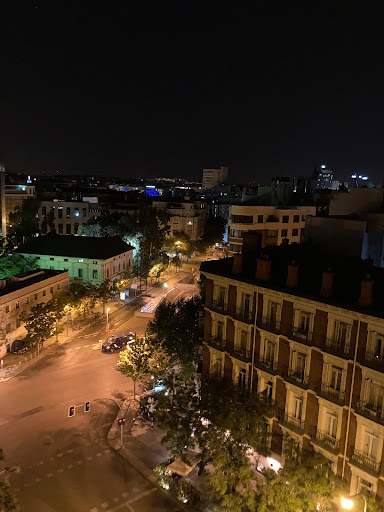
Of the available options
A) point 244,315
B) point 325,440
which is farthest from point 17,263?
point 325,440

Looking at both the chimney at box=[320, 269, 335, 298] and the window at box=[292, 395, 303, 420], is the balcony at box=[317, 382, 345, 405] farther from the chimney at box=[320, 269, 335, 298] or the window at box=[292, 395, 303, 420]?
the chimney at box=[320, 269, 335, 298]

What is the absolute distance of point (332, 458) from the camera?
89.2 feet

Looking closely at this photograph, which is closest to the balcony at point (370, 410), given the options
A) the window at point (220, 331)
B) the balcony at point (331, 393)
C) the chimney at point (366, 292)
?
the balcony at point (331, 393)

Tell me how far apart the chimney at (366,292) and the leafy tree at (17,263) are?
63.0 m

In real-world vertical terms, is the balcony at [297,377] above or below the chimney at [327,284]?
below

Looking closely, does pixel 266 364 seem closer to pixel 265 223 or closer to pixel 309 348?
pixel 309 348

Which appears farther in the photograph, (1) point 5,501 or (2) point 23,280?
(2) point 23,280

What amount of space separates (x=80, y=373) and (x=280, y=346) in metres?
26.5

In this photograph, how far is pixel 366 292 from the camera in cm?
2509

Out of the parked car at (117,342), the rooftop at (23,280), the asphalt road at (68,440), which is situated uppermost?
the rooftop at (23,280)

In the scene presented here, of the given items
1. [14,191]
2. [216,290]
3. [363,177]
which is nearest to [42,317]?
[216,290]

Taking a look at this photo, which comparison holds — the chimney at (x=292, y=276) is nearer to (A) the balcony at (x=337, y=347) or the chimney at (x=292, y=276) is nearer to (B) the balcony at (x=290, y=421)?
(A) the balcony at (x=337, y=347)

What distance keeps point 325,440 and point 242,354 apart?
818 cm

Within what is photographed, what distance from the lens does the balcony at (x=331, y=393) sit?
2646 cm
